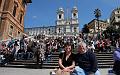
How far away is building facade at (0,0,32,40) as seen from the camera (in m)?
36.1

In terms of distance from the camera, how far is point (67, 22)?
138000 millimetres

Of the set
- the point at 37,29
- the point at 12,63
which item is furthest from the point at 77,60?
the point at 37,29

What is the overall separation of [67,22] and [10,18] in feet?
331

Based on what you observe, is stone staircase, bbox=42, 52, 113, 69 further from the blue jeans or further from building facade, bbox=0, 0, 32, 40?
building facade, bbox=0, 0, 32, 40

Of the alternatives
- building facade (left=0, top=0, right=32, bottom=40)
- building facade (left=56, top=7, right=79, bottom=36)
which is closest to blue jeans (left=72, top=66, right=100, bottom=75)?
building facade (left=0, top=0, right=32, bottom=40)

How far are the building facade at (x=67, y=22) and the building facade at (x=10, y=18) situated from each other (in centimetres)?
9021

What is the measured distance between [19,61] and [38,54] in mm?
2429

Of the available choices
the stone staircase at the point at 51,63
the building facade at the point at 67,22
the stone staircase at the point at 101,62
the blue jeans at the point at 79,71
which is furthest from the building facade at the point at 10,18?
the building facade at the point at 67,22

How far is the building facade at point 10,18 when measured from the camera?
36.1m

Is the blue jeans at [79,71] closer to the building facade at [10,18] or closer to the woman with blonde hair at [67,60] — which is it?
the woman with blonde hair at [67,60]

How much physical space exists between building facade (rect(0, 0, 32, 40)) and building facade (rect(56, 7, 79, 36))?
9021 cm

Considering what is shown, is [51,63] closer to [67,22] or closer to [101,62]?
[101,62]

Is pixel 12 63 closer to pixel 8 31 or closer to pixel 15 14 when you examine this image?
pixel 8 31

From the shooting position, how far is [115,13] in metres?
118
